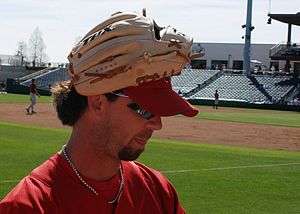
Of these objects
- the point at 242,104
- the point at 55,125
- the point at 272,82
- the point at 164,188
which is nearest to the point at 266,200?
the point at 164,188

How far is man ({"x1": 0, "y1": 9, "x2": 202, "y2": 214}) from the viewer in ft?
8.50

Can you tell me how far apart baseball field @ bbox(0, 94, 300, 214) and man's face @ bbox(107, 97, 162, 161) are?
710 cm

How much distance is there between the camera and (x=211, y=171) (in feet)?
46.9

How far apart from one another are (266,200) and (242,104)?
49117mm

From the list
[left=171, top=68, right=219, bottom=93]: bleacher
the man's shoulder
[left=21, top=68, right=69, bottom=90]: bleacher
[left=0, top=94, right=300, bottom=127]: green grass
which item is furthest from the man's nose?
[left=21, top=68, right=69, bottom=90]: bleacher

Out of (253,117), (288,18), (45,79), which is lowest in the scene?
(253,117)

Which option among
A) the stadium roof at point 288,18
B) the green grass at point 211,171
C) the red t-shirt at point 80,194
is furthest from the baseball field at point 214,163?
the stadium roof at point 288,18

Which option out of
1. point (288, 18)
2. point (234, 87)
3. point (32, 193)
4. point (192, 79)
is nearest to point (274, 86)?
point (234, 87)

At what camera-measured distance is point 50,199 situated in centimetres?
254

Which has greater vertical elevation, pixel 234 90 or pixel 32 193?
pixel 32 193

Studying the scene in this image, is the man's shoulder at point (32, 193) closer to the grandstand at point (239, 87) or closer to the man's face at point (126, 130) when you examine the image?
the man's face at point (126, 130)

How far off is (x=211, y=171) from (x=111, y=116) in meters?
11.7

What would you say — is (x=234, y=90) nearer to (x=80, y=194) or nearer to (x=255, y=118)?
(x=255, y=118)

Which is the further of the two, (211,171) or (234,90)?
(234,90)
